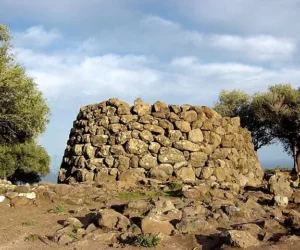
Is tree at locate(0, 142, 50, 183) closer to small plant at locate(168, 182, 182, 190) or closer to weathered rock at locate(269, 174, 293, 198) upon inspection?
small plant at locate(168, 182, 182, 190)

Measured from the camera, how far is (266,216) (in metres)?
9.88

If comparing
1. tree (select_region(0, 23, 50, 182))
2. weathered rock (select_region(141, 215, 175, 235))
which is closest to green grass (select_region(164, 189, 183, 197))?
weathered rock (select_region(141, 215, 175, 235))

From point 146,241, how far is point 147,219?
2.84ft

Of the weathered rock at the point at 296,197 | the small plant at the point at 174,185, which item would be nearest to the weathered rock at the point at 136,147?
the small plant at the point at 174,185

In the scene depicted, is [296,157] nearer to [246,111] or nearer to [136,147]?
[246,111]

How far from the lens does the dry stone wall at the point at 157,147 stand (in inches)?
607

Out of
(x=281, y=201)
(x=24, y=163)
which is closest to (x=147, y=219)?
(x=281, y=201)

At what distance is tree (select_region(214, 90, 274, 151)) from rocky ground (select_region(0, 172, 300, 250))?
66.2 feet

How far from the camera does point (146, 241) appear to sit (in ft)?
25.7

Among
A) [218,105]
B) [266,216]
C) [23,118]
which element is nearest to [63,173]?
[23,118]

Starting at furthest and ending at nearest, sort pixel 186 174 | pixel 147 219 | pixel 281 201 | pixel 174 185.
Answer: pixel 186 174 → pixel 174 185 → pixel 281 201 → pixel 147 219

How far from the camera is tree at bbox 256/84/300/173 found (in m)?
29.6

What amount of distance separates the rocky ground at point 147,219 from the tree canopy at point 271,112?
58.6ft

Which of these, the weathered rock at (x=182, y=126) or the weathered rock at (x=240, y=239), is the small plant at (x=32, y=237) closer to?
the weathered rock at (x=240, y=239)
